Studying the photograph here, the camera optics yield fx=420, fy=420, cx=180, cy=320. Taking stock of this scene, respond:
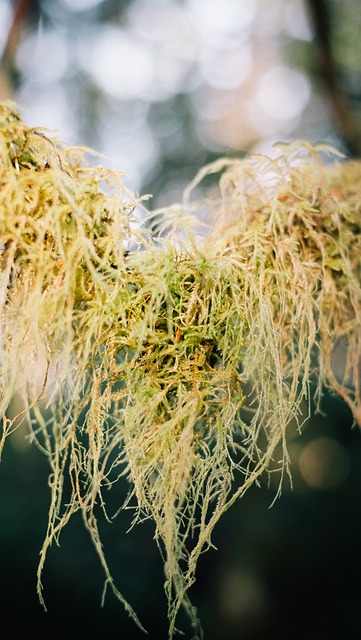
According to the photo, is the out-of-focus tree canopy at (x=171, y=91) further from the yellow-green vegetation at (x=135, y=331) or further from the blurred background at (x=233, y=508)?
the yellow-green vegetation at (x=135, y=331)

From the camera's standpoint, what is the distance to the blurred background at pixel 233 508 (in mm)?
3424

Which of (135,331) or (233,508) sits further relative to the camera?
(233,508)

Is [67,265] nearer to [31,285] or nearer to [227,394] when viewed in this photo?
[31,285]

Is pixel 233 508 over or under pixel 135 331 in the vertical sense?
under

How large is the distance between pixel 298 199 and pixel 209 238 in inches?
7.1

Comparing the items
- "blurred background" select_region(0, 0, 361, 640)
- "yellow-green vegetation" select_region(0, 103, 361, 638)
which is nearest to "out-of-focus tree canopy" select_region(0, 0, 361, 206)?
"blurred background" select_region(0, 0, 361, 640)

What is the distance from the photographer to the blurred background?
3424 mm

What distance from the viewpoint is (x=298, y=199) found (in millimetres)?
784

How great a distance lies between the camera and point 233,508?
418 centimetres

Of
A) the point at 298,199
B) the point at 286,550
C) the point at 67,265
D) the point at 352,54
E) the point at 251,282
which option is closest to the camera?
the point at 67,265

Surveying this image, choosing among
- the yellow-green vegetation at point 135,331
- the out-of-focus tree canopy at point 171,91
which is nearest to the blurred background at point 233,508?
the out-of-focus tree canopy at point 171,91

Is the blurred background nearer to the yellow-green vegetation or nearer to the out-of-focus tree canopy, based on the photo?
the out-of-focus tree canopy

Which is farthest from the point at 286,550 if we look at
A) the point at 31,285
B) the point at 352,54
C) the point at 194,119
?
the point at 194,119

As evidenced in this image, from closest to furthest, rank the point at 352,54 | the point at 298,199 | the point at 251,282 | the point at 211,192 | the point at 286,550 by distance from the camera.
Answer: the point at 251,282 < the point at 298,199 < the point at 211,192 < the point at 352,54 < the point at 286,550
